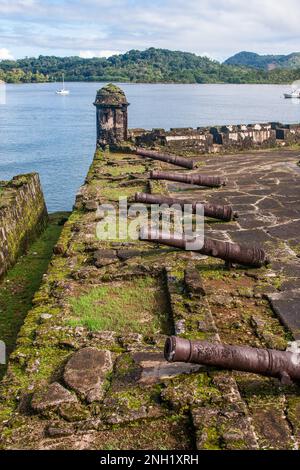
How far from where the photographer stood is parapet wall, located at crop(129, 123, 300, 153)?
52.3ft

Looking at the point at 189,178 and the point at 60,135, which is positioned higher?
the point at 189,178

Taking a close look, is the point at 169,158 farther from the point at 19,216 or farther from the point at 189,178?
the point at 19,216

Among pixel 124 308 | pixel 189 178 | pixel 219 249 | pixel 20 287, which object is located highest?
pixel 189 178

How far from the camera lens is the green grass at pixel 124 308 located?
5.22m

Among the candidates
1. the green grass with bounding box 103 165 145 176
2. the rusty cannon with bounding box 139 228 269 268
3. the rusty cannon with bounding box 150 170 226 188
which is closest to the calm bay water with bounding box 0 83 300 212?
the green grass with bounding box 103 165 145 176

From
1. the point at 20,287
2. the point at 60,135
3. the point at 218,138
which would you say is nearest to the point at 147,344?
the point at 20,287

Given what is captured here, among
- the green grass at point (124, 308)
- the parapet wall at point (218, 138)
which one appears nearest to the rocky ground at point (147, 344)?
the green grass at point (124, 308)

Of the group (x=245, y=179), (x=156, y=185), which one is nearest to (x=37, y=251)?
(x=156, y=185)

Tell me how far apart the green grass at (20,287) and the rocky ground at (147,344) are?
1.37 meters

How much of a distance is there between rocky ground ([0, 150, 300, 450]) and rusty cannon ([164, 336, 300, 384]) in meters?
0.19

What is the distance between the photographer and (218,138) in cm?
1630

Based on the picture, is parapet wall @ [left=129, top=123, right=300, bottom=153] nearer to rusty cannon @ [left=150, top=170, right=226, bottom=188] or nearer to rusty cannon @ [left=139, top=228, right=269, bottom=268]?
rusty cannon @ [left=150, top=170, right=226, bottom=188]

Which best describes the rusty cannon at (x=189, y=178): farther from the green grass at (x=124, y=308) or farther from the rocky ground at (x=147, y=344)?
the green grass at (x=124, y=308)

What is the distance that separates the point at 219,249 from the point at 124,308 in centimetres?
145
